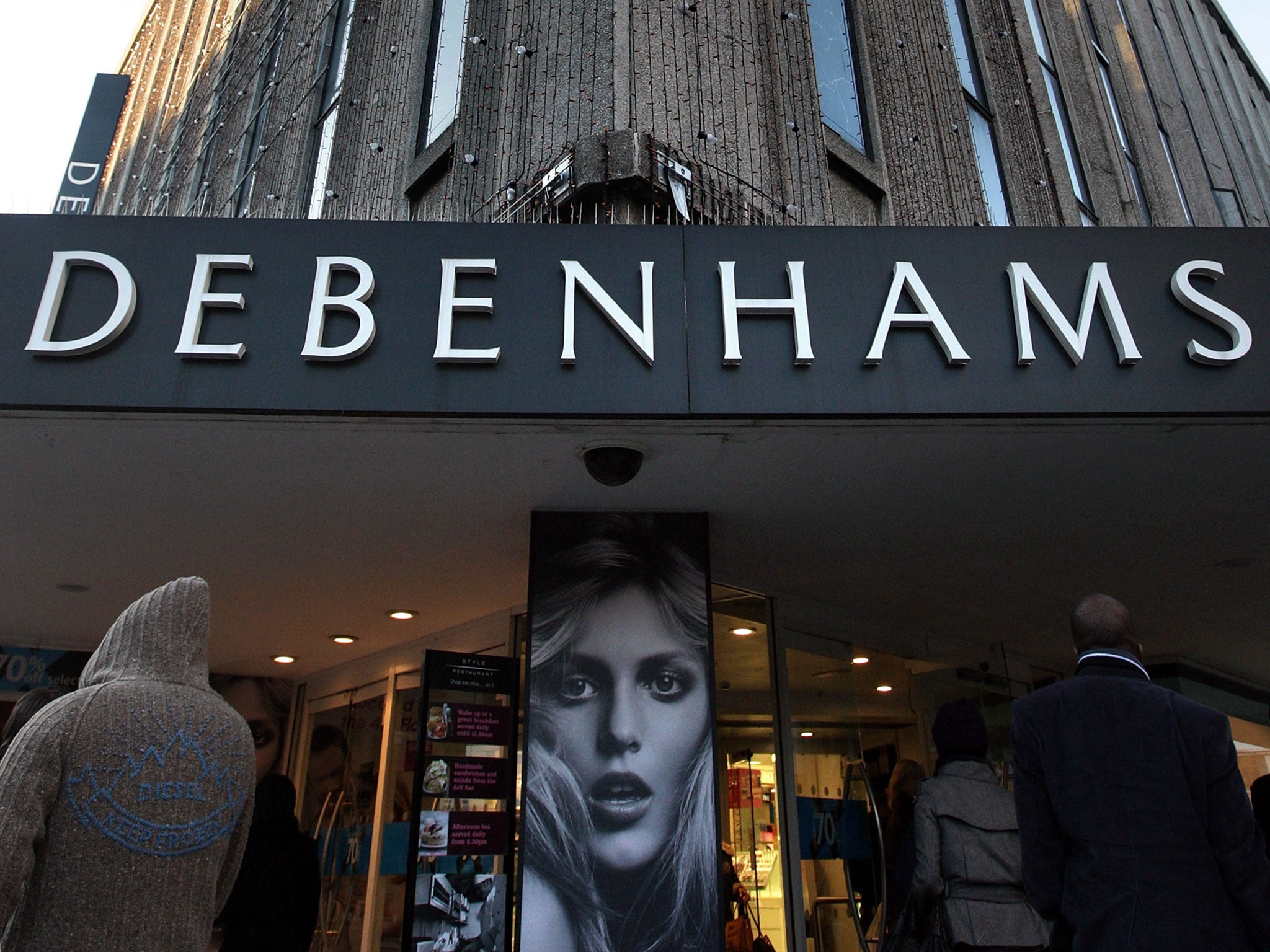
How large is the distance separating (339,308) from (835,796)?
4699 millimetres

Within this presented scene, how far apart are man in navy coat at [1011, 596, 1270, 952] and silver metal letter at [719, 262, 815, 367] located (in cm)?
174

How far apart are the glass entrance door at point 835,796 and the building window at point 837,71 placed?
159 inches

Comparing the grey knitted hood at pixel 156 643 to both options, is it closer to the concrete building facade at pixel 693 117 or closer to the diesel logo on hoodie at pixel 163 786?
the diesel logo on hoodie at pixel 163 786

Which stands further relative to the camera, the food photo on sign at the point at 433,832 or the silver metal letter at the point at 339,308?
the food photo on sign at the point at 433,832

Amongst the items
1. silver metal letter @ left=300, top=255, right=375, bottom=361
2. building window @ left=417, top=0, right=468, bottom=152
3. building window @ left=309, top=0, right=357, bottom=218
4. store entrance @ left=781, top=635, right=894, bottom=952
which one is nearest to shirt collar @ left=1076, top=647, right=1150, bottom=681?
silver metal letter @ left=300, top=255, right=375, bottom=361

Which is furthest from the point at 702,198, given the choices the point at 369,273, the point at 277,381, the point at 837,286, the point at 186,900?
the point at 186,900

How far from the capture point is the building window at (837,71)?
23.7 ft

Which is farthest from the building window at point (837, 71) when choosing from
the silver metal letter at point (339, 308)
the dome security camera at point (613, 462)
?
the silver metal letter at point (339, 308)

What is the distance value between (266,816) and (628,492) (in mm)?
2482

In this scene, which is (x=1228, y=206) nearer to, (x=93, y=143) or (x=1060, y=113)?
(x=1060, y=113)

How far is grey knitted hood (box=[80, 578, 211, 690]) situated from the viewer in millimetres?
2209

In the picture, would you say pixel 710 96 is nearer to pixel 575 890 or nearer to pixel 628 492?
pixel 628 492

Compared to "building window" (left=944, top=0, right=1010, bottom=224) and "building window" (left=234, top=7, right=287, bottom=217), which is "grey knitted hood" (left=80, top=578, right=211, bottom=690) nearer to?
"building window" (left=944, top=0, right=1010, bottom=224)

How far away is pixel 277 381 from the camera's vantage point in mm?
3715
